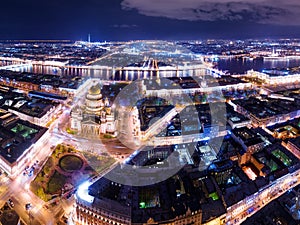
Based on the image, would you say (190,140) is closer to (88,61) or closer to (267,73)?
(267,73)

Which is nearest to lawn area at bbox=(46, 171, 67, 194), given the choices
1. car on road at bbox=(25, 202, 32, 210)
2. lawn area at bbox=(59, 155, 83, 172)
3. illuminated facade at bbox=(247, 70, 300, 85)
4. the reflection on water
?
lawn area at bbox=(59, 155, 83, 172)

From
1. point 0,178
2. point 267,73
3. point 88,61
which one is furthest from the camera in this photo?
point 88,61

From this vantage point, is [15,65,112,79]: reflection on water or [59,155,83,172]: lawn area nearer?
[59,155,83,172]: lawn area

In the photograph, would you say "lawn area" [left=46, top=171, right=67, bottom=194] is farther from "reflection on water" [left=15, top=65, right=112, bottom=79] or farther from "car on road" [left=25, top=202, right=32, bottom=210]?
"reflection on water" [left=15, top=65, right=112, bottom=79]

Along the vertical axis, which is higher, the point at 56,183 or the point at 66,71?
the point at 66,71

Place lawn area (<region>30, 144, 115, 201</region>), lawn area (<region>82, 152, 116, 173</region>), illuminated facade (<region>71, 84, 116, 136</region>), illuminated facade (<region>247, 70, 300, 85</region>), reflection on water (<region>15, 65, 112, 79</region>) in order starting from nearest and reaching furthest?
lawn area (<region>30, 144, 115, 201</region>)
lawn area (<region>82, 152, 116, 173</region>)
illuminated facade (<region>71, 84, 116, 136</region>)
illuminated facade (<region>247, 70, 300, 85</region>)
reflection on water (<region>15, 65, 112, 79</region>)

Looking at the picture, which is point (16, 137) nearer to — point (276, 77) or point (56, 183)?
point (56, 183)

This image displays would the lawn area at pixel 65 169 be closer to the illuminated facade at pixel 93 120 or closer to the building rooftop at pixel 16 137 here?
the building rooftop at pixel 16 137

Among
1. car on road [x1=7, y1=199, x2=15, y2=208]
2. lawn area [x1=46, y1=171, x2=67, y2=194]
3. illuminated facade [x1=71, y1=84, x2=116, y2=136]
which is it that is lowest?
car on road [x1=7, y1=199, x2=15, y2=208]

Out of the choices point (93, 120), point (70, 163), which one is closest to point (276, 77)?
point (93, 120)

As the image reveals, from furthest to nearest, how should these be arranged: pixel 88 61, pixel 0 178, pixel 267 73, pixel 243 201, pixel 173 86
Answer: pixel 88 61, pixel 267 73, pixel 173 86, pixel 0 178, pixel 243 201

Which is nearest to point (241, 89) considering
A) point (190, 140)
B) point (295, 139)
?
point (295, 139)
